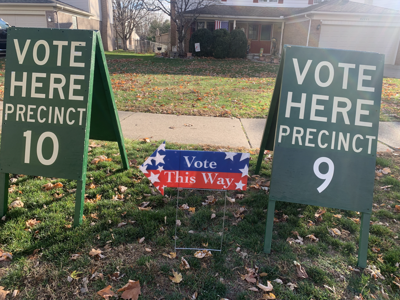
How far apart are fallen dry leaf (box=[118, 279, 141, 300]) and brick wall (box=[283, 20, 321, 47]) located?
22.1 meters

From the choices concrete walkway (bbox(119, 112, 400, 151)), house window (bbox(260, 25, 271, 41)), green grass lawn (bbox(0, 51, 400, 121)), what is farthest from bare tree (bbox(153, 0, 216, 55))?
concrete walkway (bbox(119, 112, 400, 151))

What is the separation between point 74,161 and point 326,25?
22657mm

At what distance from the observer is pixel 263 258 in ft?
8.56

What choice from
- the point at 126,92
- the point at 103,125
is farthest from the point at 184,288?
the point at 126,92

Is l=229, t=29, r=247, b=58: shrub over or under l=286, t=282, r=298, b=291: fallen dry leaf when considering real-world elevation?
over

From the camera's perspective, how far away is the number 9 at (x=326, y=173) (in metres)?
2.65

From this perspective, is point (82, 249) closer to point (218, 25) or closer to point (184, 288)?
point (184, 288)

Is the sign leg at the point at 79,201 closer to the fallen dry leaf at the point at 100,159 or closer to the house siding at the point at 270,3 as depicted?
the fallen dry leaf at the point at 100,159

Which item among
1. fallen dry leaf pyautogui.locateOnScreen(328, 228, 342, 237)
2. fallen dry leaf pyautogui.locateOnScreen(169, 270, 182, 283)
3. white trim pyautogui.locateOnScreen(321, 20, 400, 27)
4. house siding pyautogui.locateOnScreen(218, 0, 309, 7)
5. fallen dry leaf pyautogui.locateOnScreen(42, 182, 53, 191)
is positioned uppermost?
house siding pyautogui.locateOnScreen(218, 0, 309, 7)

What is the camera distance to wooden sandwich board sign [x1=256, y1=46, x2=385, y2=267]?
2.62m

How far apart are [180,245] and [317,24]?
2232 centimetres

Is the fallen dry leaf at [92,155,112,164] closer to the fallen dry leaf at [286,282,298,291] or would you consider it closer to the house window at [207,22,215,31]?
the fallen dry leaf at [286,282,298,291]

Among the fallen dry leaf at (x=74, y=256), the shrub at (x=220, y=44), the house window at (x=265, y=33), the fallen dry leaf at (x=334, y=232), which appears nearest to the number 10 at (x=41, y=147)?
the fallen dry leaf at (x=74, y=256)

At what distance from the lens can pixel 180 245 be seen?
271 centimetres
